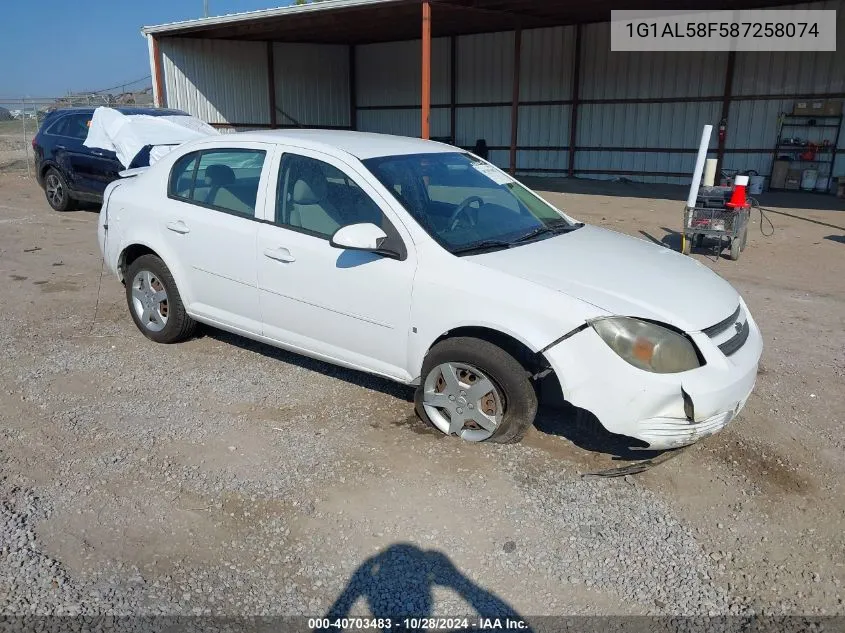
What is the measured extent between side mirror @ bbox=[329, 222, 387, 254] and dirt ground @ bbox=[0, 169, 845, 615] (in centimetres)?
111

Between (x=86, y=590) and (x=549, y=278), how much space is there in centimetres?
254

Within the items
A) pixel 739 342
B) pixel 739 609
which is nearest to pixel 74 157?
pixel 739 342

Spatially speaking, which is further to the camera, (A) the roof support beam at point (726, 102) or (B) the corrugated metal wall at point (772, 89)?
(A) the roof support beam at point (726, 102)

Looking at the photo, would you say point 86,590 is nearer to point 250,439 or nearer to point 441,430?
point 250,439

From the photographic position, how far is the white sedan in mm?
3414

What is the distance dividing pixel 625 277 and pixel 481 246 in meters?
0.82

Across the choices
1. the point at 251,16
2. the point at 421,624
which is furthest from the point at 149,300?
the point at 251,16

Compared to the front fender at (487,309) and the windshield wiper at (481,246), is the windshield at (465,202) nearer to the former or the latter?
the windshield wiper at (481,246)

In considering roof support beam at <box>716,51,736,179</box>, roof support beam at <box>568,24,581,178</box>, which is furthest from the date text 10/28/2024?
roof support beam at <box>568,24,581,178</box>

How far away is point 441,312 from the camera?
3799mm

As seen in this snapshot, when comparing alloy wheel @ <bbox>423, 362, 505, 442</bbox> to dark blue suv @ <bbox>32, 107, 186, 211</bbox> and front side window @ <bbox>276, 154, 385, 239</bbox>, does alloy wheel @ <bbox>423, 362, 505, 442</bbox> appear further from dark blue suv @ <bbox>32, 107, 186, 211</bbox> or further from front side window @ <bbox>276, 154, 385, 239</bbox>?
dark blue suv @ <bbox>32, 107, 186, 211</bbox>

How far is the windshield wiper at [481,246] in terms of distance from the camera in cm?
390

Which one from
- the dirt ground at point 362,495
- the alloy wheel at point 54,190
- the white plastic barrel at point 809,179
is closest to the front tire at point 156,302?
the dirt ground at point 362,495

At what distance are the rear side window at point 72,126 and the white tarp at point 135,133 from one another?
284 millimetres
